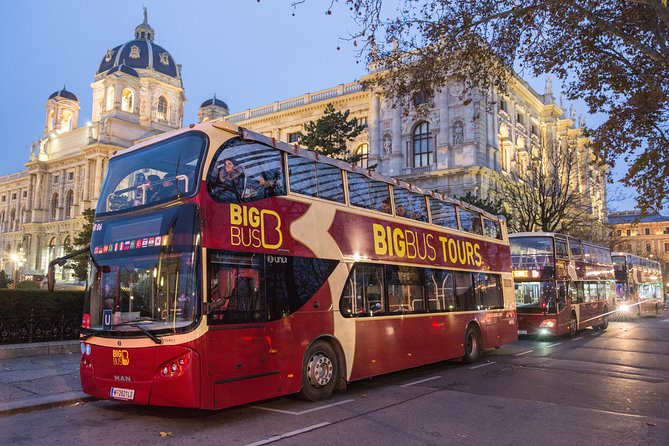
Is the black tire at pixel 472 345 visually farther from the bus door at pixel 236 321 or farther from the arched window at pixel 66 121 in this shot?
the arched window at pixel 66 121

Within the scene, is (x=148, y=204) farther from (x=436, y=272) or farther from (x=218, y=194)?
(x=436, y=272)

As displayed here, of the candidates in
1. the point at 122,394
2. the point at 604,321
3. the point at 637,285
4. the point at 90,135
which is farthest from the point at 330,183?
the point at 90,135

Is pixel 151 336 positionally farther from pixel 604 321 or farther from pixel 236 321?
pixel 604 321

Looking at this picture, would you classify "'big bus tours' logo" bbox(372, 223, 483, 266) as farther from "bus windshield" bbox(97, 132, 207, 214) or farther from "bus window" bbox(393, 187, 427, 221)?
"bus windshield" bbox(97, 132, 207, 214)

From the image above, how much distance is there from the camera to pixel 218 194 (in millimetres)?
6941

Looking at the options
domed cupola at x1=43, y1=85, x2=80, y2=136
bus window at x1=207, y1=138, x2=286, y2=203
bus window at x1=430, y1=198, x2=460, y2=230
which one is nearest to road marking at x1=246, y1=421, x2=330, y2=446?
bus window at x1=207, y1=138, x2=286, y2=203

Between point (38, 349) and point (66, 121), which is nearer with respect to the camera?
point (38, 349)

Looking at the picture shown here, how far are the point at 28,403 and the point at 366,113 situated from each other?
43.9m

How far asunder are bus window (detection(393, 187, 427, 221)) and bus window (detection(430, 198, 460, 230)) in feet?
1.34

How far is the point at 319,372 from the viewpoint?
8.34 metres

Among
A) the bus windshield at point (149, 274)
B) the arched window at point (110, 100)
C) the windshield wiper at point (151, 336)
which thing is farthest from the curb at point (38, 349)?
the arched window at point (110, 100)

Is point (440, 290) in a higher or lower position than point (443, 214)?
lower

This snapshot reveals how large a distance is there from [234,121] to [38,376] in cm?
4892

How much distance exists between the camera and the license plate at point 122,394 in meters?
6.69
